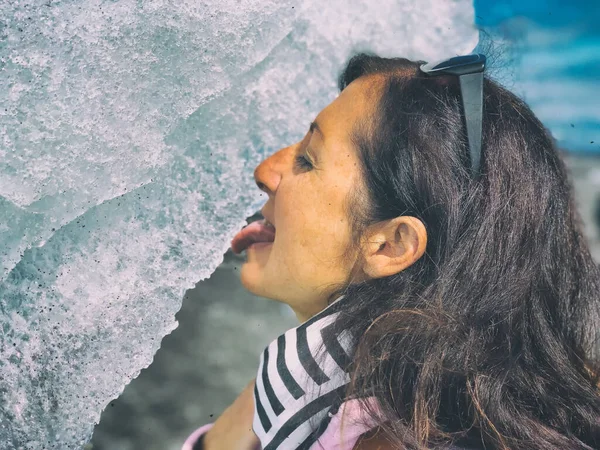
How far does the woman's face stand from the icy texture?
262mm

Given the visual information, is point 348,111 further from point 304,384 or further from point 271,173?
point 304,384

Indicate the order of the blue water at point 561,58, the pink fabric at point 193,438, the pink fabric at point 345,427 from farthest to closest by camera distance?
1. the blue water at point 561,58
2. the pink fabric at point 193,438
3. the pink fabric at point 345,427

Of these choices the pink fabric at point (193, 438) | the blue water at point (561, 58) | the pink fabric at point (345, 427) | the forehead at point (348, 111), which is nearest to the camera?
the pink fabric at point (345, 427)

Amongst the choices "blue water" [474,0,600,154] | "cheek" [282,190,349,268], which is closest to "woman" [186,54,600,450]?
"cheek" [282,190,349,268]

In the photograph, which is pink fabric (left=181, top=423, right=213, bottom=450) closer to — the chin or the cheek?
the chin

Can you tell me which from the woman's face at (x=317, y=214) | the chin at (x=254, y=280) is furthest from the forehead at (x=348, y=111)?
the chin at (x=254, y=280)

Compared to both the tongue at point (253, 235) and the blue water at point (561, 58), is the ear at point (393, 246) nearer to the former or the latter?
the tongue at point (253, 235)

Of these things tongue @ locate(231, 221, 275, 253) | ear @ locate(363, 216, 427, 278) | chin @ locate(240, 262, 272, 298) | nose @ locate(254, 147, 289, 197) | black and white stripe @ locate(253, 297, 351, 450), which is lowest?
black and white stripe @ locate(253, 297, 351, 450)

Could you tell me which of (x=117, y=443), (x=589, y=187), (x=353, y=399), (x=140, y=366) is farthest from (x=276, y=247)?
(x=589, y=187)

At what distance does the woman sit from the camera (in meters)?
0.79

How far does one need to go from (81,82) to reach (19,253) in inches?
11.0

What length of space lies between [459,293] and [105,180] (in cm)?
59

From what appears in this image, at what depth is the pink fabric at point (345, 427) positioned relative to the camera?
77cm

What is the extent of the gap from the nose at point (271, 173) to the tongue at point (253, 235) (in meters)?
0.11
